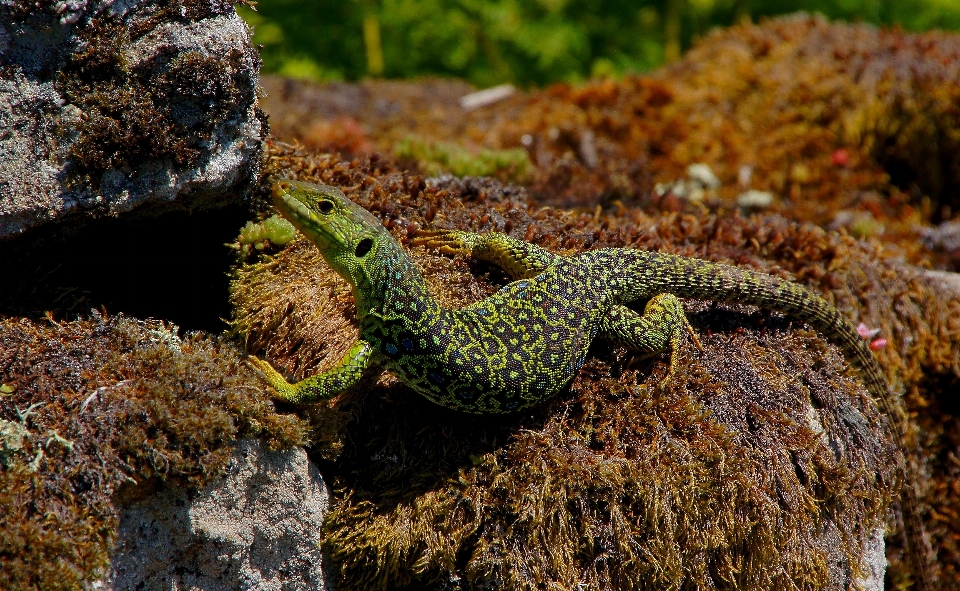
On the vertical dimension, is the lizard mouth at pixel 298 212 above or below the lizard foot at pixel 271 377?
above

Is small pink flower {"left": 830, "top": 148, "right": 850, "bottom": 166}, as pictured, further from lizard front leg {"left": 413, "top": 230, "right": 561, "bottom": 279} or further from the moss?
the moss

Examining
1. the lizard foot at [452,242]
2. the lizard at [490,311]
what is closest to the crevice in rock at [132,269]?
the lizard at [490,311]

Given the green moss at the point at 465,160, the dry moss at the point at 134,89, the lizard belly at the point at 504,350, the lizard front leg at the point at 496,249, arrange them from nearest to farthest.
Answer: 1. the dry moss at the point at 134,89
2. the lizard belly at the point at 504,350
3. the lizard front leg at the point at 496,249
4. the green moss at the point at 465,160

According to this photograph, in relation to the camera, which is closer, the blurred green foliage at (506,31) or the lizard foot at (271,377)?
the lizard foot at (271,377)

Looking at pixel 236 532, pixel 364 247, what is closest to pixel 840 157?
pixel 364 247

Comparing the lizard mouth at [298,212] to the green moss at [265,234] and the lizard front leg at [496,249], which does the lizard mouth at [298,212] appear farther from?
the lizard front leg at [496,249]

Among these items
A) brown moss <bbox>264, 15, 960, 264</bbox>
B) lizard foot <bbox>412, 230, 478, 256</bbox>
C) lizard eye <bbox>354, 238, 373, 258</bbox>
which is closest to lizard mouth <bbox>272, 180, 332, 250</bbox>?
lizard eye <bbox>354, 238, 373, 258</bbox>

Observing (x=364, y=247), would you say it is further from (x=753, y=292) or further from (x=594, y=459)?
(x=753, y=292)
